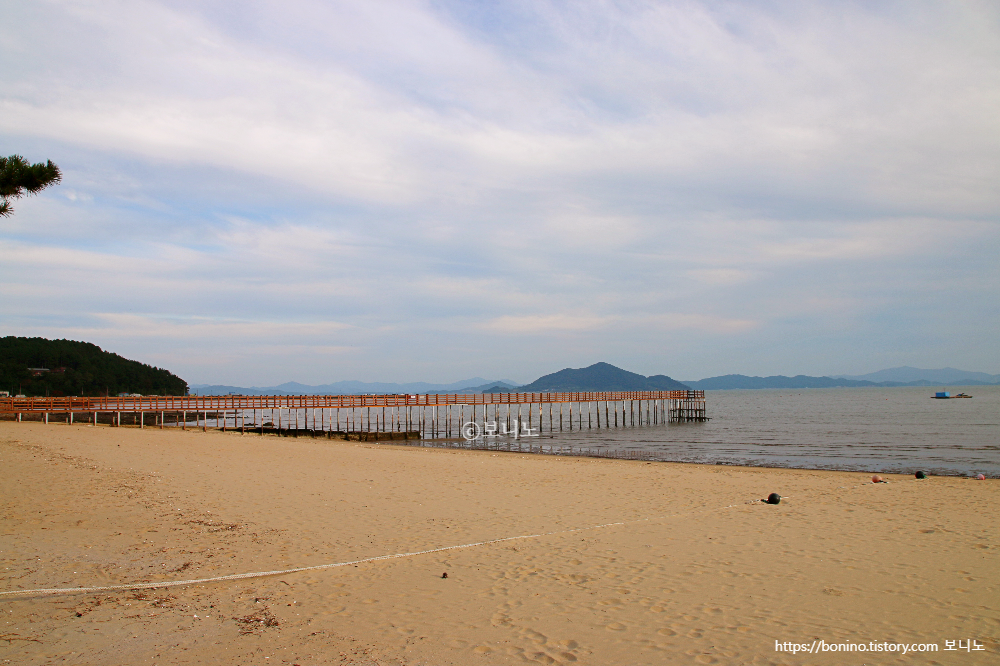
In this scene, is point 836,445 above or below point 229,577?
below

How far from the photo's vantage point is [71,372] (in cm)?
7581

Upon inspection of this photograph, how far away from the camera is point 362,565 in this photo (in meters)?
6.88

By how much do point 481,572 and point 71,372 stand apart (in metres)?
86.0

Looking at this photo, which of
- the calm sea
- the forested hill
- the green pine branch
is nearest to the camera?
the green pine branch

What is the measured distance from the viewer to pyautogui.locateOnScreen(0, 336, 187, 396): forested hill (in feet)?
236

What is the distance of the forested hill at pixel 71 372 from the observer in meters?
72.1

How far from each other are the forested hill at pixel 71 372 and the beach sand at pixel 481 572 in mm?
69326

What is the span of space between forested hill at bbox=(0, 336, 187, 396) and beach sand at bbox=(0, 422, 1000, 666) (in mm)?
69326

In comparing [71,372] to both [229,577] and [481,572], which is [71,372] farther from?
[481,572]

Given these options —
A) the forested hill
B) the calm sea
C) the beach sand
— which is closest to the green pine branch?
the beach sand

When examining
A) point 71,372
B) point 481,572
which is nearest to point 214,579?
point 481,572

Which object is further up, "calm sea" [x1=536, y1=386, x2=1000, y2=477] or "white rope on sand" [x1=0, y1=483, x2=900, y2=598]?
"white rope on sand" [x1=0, y1=483, x2=900, y2=598]

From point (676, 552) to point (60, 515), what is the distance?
822cm

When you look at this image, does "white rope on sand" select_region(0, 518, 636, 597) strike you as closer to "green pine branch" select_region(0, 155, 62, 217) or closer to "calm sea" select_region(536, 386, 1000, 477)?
"green pine branch" select_region(0, 155, 62, 217)
